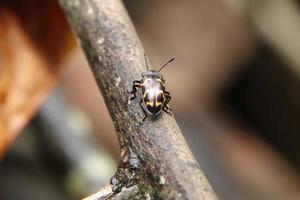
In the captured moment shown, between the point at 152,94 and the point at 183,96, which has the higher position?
the point at 152,94

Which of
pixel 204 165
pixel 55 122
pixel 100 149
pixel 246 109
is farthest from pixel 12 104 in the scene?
pixel 246 109

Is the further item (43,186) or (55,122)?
(43,186)

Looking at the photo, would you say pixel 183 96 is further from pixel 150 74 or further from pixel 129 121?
pixel 129 121

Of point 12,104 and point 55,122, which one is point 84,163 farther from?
point 12,104

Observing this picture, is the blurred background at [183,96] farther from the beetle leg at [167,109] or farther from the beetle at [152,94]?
the beetle leg at [167,109]

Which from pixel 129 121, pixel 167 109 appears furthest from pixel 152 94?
pixel 129 121

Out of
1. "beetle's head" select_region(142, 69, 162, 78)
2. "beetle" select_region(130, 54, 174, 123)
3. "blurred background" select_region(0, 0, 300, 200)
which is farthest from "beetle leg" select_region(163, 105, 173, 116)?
"blurred background" select_region(0, 0, 300, 200)
